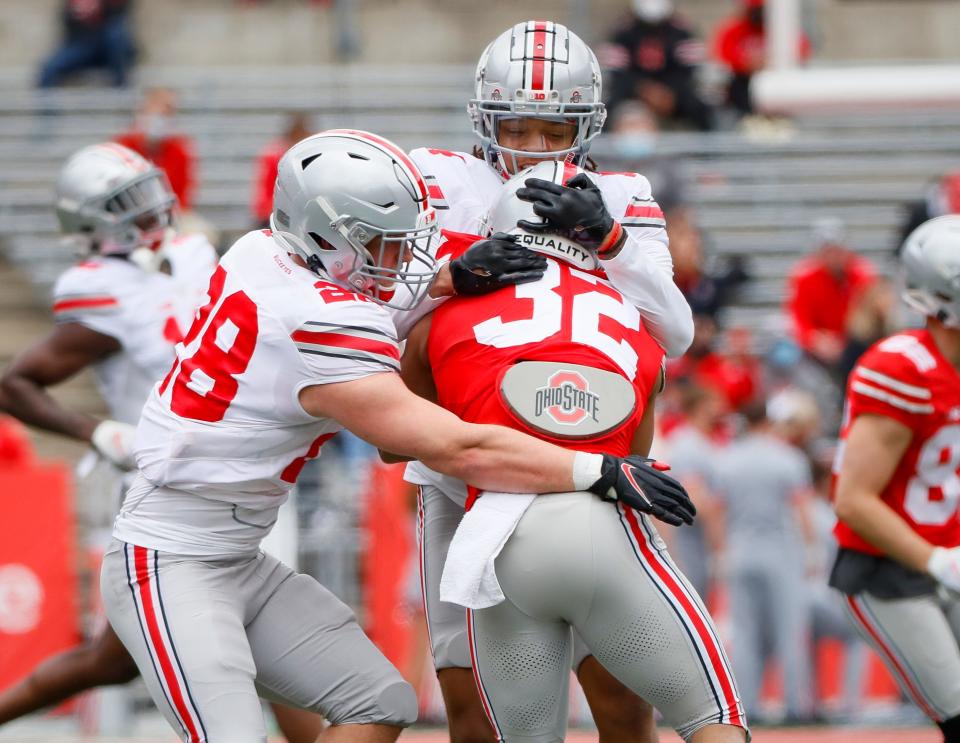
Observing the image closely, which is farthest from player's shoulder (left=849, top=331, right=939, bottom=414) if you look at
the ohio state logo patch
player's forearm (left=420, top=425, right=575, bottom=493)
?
player's forearm (left=420, top=425, right=575, bottom=493)

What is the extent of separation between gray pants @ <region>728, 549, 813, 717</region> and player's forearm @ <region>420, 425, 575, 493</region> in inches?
197

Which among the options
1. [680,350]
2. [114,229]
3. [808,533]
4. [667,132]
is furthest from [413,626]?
[667,132]

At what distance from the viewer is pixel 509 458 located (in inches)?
147

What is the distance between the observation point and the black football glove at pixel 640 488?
3734mm

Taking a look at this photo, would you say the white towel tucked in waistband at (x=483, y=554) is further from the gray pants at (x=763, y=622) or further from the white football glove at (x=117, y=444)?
the gray pants at (x=763, y=622)

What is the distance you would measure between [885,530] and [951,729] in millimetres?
615

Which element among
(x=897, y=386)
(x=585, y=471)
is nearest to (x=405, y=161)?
(x=585, y=471)

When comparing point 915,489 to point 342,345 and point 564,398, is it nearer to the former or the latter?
point 564,398

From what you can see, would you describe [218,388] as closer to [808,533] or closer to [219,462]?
[219,462]

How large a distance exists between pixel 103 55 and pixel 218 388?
1034 centimetres

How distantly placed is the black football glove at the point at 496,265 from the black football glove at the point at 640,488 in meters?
0.49

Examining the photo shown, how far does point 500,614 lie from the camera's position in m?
3.84

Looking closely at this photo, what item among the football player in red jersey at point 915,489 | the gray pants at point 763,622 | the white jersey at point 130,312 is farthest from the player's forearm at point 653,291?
the gray pants at point 763,622

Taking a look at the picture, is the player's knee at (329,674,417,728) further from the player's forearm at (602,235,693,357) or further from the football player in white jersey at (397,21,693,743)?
the player's forearm at (602,235,693,357)
